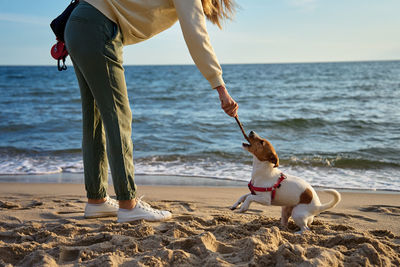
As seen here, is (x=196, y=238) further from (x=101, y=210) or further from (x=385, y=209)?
(x=385, y=209)

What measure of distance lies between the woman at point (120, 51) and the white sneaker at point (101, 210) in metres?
0.31

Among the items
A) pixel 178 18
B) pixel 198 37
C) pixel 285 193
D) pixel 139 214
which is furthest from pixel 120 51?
pixel 285 193

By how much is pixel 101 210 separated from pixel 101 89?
1.12 metres

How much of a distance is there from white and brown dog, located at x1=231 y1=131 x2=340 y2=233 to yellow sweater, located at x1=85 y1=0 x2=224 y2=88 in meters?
0.76

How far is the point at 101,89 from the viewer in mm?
2691

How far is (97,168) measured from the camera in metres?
3.14

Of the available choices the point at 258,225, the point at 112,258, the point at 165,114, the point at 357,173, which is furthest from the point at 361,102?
the point at 112,258

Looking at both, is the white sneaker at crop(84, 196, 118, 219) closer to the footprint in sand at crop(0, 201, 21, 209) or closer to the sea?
the footprint in sand at crop(0, 201, 21, 209)

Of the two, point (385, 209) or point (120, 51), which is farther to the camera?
point (385, 209)

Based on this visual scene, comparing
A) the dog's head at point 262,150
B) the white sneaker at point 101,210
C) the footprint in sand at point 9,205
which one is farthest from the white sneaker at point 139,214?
the footprint in sand at point 9,205

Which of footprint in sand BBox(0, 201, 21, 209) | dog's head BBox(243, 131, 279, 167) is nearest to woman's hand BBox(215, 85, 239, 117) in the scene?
dog's head BBox(243, 131, 279, 167)

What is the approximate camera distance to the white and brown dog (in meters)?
2.78

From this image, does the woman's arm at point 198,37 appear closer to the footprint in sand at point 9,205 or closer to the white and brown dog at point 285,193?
the white and brown dog at point 285,193

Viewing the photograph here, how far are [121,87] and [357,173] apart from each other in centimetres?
435
